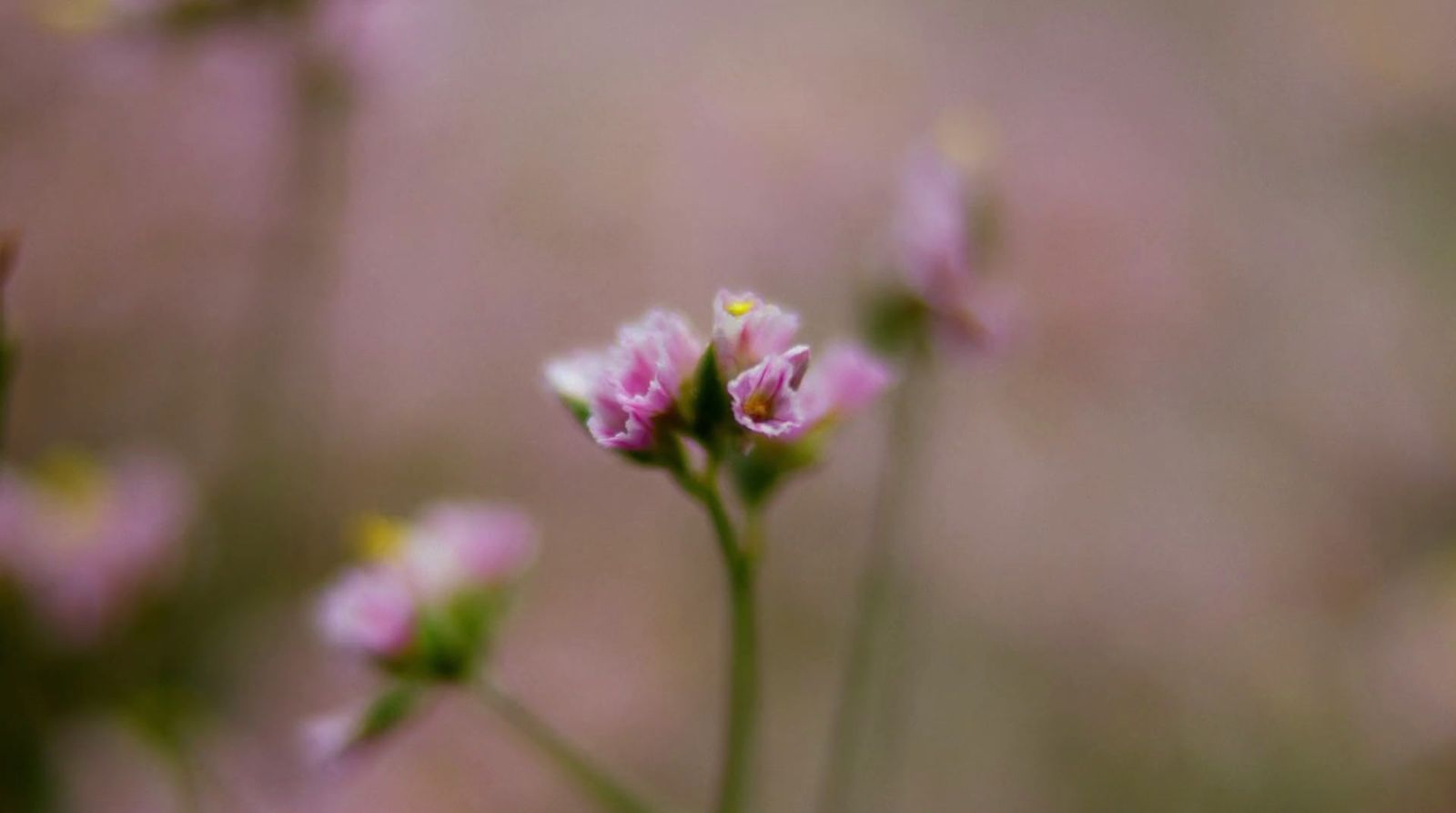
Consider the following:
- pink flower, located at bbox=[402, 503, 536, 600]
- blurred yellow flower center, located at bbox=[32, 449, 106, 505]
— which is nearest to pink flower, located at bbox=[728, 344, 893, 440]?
pink flower, located at bbox=[402, 503, 536, 600]

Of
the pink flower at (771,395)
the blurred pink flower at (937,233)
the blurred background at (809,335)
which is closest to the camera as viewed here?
the pink flower at (771,395)

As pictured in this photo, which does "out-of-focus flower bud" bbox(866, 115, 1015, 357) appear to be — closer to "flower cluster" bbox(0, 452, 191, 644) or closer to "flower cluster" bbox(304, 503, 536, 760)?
"flower cluster" bbox(304, 503, 536, 760)

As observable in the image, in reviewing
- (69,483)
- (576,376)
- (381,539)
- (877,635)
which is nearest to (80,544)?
(69,483)

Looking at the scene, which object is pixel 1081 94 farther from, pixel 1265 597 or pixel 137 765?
pixel 137 765

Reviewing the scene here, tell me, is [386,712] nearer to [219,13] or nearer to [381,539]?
[381,539]

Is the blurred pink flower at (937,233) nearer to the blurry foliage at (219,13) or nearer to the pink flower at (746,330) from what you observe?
the pink flower at (746,330)

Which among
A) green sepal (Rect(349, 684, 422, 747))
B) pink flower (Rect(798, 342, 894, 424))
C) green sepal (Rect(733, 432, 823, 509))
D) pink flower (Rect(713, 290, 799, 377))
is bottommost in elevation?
green sepal (Rect(349, 684, 422, 747))

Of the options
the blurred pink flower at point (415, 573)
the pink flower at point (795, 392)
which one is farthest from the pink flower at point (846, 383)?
the blurred pink flower at point (415, 573)
